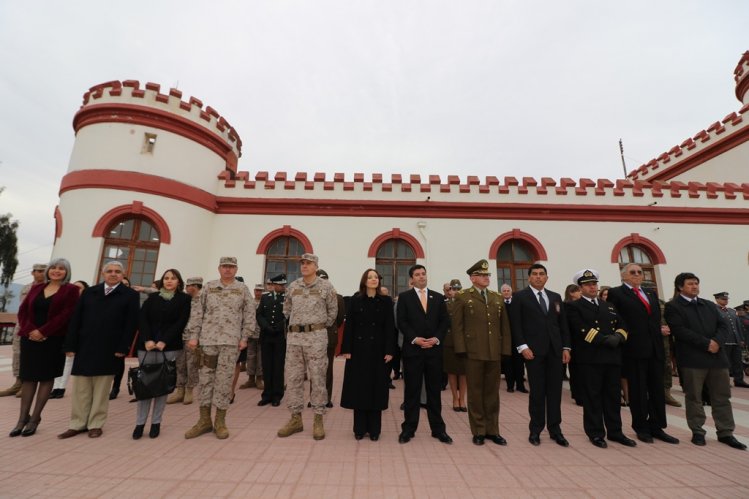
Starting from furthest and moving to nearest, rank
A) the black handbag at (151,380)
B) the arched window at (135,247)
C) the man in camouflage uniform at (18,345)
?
the arched window at (135,247), the man in camouflage uniform at (18,345), the black handbag at (151,380)

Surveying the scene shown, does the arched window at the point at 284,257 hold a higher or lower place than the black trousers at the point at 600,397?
higher

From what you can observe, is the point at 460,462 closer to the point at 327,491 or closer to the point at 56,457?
the point at 327,491

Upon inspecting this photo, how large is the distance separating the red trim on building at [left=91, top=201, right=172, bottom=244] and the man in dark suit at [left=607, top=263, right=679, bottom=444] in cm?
1144

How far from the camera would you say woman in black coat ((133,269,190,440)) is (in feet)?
13.6

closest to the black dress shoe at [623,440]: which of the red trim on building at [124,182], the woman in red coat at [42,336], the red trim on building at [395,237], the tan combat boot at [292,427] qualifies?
the tan combat boot at [292,427]

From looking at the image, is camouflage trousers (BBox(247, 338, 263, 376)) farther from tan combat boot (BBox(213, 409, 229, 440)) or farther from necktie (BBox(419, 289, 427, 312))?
necktie (BBox(419, 289, 427, 312))

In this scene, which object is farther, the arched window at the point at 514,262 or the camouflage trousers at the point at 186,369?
the arched window at the point at 514,262

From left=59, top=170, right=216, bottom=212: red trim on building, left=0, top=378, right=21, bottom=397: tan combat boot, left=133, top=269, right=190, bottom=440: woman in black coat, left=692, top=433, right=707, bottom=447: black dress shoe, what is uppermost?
left=59, top=170, right=216, bottom=212: red trim on building

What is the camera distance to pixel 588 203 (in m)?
12.0

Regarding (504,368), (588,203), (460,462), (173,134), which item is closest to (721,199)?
(588,203)

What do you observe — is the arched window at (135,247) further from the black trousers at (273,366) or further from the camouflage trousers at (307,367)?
the camouflage trousers at (307,367)

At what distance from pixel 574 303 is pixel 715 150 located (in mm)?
15392

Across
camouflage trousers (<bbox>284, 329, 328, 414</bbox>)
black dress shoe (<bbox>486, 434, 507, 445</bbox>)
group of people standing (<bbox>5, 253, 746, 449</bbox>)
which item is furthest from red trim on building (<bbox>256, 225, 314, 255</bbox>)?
black dress shoe (<bbox>486, 434, 507, 445</bbox>)

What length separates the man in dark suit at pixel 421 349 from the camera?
421 centimetres
